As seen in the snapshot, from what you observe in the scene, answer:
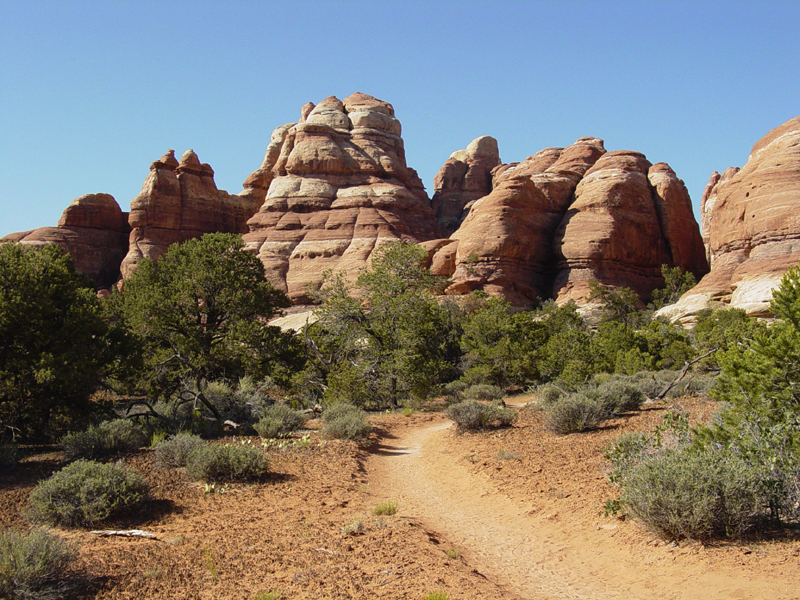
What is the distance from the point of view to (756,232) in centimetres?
3588

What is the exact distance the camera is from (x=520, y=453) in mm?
10797

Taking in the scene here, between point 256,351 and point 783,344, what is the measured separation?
17.4m

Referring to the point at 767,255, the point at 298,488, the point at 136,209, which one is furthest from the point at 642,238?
the point at 136,209

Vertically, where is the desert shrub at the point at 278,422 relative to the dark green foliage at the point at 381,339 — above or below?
below

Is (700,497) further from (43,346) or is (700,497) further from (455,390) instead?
(455,390)

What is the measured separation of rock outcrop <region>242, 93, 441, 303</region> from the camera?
2028 inches

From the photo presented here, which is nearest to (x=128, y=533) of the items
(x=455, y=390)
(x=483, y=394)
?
(x=483, y=394)

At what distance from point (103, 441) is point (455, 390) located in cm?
1471

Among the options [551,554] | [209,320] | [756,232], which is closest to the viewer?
[551,554]

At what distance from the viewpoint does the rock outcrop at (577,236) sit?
44844 mm

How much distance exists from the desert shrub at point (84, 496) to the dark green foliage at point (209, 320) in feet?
36.8

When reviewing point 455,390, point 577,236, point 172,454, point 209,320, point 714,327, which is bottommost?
point 455,390

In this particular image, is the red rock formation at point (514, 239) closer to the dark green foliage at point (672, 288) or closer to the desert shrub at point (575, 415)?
the dark green foliage at point (672, 288)

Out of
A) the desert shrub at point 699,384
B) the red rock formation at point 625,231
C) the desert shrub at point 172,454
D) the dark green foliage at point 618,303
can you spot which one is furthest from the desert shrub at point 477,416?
the red rock formation at point 625,231
